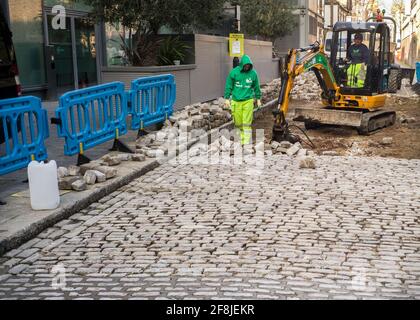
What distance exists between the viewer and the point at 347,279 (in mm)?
4789

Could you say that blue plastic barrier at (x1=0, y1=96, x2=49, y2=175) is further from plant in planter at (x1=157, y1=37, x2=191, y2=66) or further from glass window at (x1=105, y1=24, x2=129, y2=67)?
glass window at (x1=105, y1=24, x2=129, y2=67)

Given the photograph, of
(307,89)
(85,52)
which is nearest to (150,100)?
(85,52)

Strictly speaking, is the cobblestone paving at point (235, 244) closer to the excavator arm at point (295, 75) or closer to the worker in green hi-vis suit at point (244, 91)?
the worker in green hi-vis suit at point (244, 91)

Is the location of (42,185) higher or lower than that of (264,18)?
lower

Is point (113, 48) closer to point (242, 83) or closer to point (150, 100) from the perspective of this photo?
point (150, 100)

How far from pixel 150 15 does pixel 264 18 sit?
22344 mm

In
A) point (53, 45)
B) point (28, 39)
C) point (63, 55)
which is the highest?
point (28, 39)

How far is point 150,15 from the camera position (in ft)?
45.8

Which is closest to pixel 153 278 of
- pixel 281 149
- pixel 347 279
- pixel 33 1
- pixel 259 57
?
pixel 347 279

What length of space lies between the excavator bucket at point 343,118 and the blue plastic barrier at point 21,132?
743 centimetres

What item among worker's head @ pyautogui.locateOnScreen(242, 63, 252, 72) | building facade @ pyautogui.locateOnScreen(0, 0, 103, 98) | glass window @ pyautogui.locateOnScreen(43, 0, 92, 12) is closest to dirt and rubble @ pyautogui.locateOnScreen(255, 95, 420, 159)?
worker's head @ pyautogui.locateOnScreen(242, 63, 252, 72)

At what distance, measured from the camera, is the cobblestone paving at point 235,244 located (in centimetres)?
466

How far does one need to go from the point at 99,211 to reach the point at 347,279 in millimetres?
3405

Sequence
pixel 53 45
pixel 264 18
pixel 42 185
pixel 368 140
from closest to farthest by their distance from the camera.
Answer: pixel 42 185
pixel 368 140
pixel 53 45
pixel 264 18
